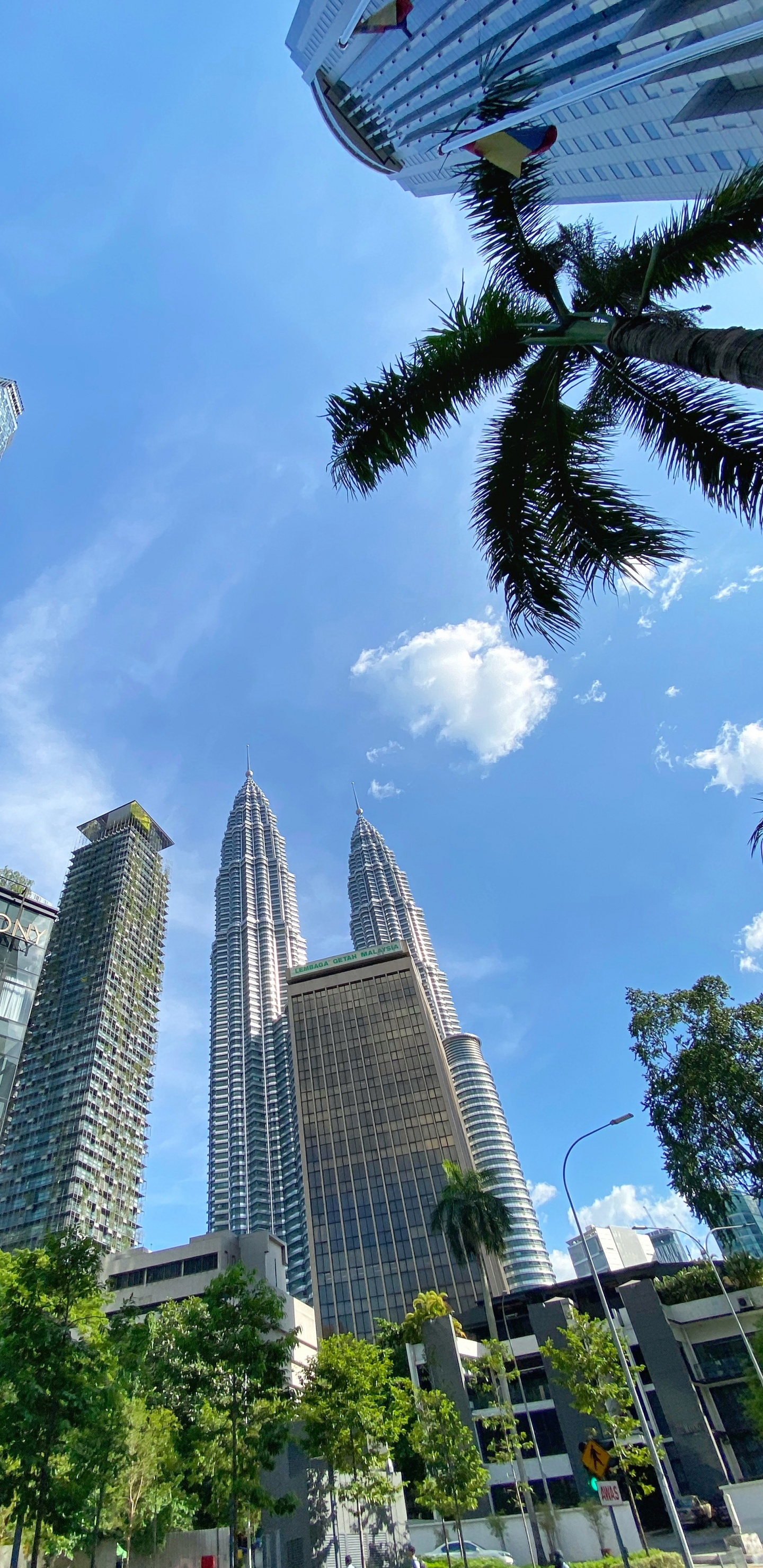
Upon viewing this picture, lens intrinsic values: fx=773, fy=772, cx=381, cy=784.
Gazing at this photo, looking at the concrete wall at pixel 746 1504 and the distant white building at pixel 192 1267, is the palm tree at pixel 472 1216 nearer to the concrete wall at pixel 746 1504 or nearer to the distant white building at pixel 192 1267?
the distant white building at pixel 192 1267

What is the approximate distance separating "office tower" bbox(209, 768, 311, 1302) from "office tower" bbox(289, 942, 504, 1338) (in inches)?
1129

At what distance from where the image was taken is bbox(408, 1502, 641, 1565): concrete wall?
33719mm

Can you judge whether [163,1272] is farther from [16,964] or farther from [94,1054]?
[16,964]

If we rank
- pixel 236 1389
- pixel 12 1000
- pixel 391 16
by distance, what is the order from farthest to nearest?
pixel 12 1000, pixel 236 1389, pixel 391 16

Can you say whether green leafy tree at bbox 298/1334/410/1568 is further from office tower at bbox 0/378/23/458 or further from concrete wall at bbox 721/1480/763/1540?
office tower at bbox 0/378/23/458

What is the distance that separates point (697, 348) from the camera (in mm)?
6676

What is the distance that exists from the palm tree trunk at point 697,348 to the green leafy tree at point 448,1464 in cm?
3927

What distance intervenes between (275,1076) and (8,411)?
5331 inches

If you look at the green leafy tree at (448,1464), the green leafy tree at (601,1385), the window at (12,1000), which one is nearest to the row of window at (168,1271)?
the window at (12,1000)

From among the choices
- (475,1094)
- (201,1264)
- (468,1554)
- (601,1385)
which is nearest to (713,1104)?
(601,1385)

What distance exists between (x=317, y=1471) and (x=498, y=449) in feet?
140

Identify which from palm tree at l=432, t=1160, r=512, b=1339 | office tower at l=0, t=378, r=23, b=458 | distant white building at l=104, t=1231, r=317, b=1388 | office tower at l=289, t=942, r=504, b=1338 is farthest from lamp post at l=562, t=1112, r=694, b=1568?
office tower at l=0, t=378, r=23, b=458

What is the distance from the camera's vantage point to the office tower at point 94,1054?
93.8 m

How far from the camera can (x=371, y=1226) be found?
3824 inches
